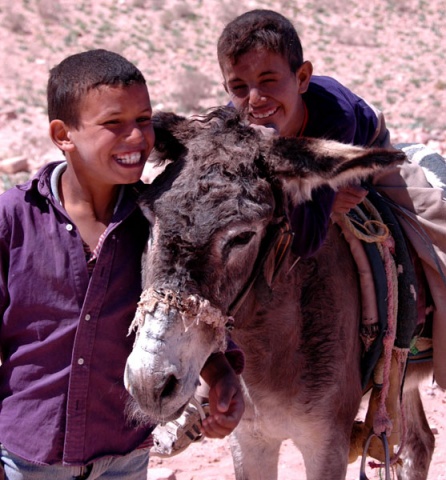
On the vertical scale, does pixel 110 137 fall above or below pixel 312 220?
above

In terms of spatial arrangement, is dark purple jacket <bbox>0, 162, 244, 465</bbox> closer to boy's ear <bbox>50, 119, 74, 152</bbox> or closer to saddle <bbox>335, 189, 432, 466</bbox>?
boy's ear <bbox>50, 119, 74, 152</bbox>

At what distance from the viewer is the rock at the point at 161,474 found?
16.7 feet

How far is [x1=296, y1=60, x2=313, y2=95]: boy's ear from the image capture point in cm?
357

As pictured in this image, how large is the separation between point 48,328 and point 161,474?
2.86m

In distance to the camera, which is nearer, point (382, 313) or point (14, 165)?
point (382, 313)

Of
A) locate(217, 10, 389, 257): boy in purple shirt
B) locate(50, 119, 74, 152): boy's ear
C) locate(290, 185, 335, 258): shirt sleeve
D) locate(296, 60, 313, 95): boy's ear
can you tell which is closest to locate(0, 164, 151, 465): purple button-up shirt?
locate(50, 119, 74, 152): boy's ear

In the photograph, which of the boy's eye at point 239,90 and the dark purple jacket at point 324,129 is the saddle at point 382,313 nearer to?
the dark purple jacket at point 324,129

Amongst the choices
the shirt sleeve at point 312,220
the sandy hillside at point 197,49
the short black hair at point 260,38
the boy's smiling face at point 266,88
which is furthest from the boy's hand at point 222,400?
the sandy hillside at point 197,49

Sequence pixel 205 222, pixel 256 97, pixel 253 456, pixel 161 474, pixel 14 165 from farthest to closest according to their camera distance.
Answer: pixel 14 165, pixel 161 474, pixel 253 456, pixel 256 97, pixel 205 222

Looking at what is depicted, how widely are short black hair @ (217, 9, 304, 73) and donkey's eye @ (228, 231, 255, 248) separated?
42.7 inches

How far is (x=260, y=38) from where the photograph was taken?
3.38 m

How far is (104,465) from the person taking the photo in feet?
8.93

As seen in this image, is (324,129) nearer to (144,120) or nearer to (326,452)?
(144,120)

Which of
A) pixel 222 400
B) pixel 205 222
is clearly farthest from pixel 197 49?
pixel 222 400
